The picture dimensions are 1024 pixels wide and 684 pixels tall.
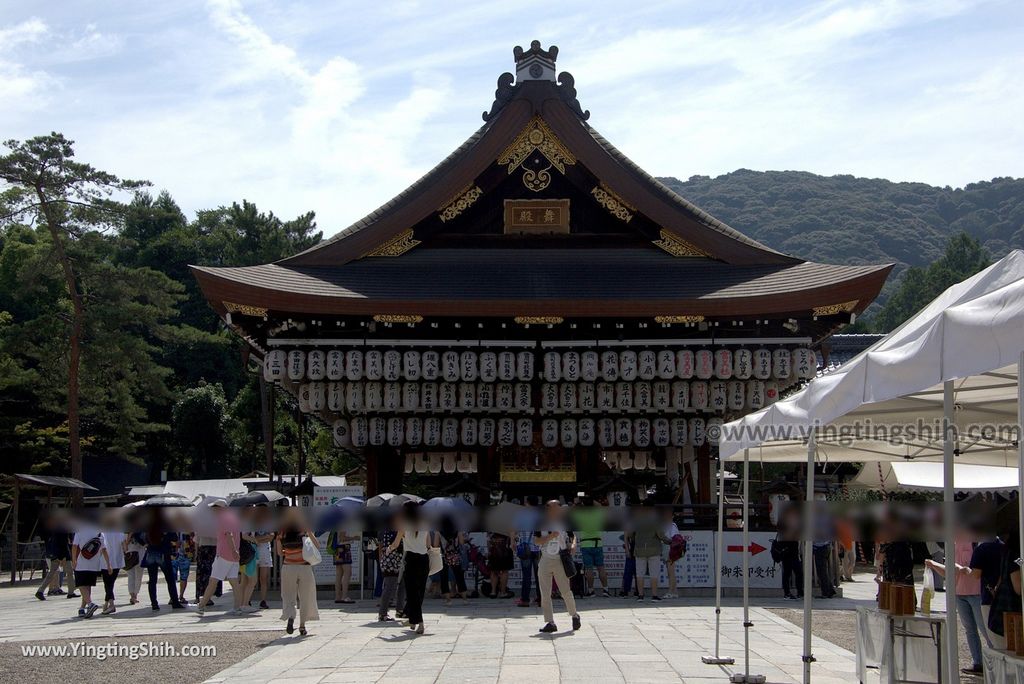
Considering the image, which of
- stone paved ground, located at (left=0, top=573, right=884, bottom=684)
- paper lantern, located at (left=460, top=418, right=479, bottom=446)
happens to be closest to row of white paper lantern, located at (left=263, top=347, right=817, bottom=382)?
paper lantern, located at (left=460, top=418, right=479, bottom=446)

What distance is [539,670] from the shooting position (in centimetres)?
1062

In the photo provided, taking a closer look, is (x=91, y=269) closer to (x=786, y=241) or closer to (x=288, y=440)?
(x=288, y=440)

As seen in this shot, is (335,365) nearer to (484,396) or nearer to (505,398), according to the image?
(484,396)

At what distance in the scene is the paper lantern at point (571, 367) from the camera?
20.5 metres

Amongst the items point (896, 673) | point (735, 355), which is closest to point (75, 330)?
point (735, 355)

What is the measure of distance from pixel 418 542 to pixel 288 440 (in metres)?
42.9

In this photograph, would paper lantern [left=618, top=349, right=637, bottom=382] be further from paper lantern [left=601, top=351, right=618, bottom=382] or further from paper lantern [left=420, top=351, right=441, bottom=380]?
paper lantern [left=420, top=351, right=441, bottom=380]

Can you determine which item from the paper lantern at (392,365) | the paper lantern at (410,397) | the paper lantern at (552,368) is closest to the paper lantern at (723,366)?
the paper lantern at (552,368)

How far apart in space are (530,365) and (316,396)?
→ 424 centimetres

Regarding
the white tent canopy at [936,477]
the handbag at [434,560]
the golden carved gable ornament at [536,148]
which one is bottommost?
the handbag at [434,560]

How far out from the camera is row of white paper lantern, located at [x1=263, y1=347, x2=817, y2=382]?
804 inches

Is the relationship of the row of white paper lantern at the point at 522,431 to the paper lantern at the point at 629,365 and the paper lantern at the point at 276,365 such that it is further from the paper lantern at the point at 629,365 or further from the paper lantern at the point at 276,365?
the paper lantern at the point at 276,365

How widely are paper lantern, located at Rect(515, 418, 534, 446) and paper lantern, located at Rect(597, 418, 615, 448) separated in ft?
4.60

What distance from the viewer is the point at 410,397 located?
819 inches
